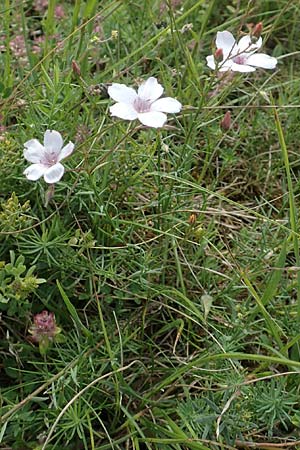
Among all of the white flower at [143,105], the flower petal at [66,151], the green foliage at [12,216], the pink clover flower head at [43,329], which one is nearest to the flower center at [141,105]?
the white flower at [143,105]

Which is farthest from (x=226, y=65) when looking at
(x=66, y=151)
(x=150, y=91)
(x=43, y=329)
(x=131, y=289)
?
(x=43, y=329)

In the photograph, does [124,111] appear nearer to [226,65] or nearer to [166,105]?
[166,105]

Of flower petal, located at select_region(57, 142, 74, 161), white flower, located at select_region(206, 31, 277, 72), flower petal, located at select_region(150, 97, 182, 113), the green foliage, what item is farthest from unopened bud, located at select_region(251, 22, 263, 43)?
the green foliage

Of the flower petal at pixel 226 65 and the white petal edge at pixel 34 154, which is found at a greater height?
the flower petal at pixel 226 65

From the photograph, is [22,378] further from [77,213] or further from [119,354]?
[77,213]

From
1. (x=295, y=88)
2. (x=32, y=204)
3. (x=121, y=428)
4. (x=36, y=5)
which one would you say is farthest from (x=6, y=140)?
(x=295, y=88)

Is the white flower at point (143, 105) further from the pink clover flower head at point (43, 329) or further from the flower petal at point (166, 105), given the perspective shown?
the pink clover flower head at point (43, 329)
